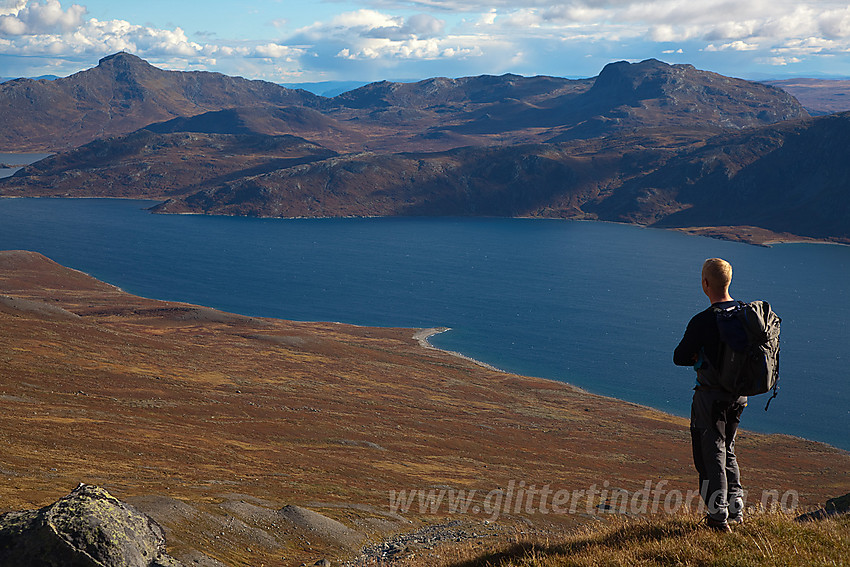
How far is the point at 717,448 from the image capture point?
39.2 feet

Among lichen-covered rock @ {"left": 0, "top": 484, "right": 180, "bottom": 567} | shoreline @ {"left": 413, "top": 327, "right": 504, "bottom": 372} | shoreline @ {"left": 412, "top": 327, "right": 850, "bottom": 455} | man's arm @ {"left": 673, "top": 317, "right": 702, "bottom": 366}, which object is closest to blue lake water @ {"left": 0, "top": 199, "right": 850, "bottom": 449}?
→ shoreline @ {"left": 412, "top": 327, "right": 850, "bottom": 455}

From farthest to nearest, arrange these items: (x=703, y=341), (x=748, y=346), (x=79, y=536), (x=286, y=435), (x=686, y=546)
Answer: (x=286, y=435), (x=79, y=536), (x=686, y=546), (x=703, y=341), (x=748, y=346)

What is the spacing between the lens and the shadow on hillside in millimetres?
12297

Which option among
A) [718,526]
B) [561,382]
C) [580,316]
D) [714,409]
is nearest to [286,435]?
[718,526]

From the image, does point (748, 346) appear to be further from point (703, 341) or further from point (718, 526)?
point (718, 526)

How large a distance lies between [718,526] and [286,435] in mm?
45339

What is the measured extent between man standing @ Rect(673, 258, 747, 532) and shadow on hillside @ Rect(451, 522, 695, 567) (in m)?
0.78

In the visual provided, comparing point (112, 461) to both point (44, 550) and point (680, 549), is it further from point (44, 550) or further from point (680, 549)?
point (680, 549)

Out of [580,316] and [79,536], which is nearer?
[79,536]

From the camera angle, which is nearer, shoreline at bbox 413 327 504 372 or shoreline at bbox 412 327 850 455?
shoreline at bbox 412 327 850 455

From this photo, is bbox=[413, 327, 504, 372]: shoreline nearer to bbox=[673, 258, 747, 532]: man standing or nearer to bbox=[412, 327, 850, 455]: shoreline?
bbox=[412, 327, 850, 455]: shoreline

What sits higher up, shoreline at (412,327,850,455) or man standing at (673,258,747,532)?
man standing at (673,258,747,532)

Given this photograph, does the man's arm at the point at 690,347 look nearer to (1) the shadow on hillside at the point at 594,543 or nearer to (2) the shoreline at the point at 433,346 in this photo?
(1) the shadow on hillside at the point at 594,543

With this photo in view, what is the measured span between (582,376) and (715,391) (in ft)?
344
